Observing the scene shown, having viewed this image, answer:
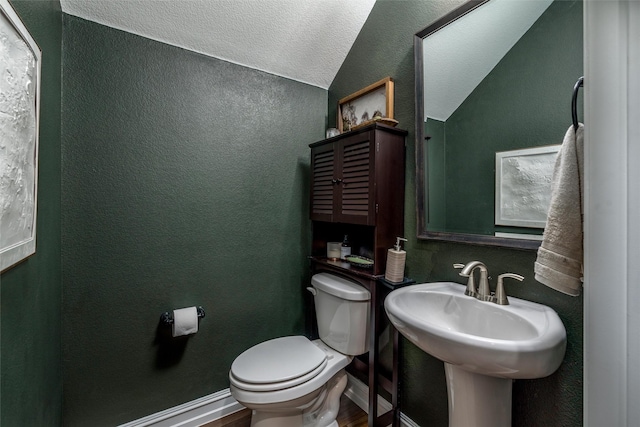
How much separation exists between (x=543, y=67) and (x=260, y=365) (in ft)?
5.45

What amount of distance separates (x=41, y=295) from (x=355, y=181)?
4.34 feet

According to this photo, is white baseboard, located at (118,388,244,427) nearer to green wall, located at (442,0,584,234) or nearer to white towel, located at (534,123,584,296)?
green wall, located at (442,0,584,234)

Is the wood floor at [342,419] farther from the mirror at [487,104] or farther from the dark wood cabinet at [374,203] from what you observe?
the mirror at [487,104]

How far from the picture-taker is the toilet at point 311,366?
1.20 m

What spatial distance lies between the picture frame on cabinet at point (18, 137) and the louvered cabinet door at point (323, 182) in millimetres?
1201

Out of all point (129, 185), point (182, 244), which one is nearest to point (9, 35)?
point (129, 185)

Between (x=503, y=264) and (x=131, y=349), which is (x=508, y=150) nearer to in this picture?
(x=503, y=264)

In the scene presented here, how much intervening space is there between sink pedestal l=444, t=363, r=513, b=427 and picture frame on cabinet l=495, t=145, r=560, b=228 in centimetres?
56

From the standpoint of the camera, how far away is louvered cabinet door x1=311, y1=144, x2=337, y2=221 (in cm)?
161

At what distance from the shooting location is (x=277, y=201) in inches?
71.0

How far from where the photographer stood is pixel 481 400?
0.93 meters

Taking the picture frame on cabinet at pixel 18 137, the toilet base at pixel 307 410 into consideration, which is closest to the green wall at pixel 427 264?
the toilet base at pixel 307 410

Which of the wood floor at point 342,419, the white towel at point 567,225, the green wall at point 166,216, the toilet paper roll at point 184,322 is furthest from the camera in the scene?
the wood floor at point 342,419

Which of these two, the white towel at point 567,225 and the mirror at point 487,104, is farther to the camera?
the mirror at point 487,104
